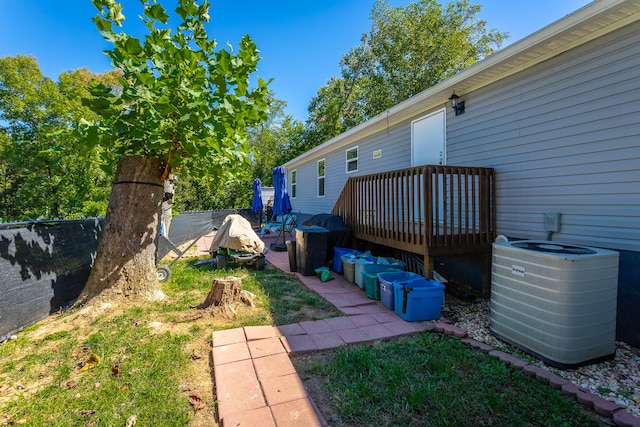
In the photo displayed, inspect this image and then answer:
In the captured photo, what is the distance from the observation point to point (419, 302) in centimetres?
359

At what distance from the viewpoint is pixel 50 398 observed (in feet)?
7.07

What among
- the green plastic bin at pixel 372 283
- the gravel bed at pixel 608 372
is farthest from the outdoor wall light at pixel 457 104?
the gravel bed at pixel 608 372

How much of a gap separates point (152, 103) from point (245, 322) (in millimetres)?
2663

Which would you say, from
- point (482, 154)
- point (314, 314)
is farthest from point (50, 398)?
point (482, 154)

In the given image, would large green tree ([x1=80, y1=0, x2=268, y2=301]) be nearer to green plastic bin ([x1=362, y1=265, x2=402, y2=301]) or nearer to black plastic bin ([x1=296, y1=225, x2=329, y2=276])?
black plastic bin ([x1=296, y1=225, x2=329, y2=276])

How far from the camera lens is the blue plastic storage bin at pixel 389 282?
157 inches

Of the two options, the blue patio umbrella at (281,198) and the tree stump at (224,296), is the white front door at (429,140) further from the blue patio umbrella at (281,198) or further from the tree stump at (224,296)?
the blue patio umbrella at (281,198)

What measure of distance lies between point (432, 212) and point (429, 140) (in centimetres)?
234

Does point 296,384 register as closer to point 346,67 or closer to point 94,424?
point 94,424

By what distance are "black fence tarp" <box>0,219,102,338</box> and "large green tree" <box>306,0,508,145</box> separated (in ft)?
59.5

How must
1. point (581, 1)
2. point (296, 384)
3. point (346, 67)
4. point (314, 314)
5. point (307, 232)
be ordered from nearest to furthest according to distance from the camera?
point (296, 384)
point (314, 314)
point (581, 1)
point (307, 232)
point (346, 67)

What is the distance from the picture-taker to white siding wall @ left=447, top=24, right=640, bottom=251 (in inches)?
124

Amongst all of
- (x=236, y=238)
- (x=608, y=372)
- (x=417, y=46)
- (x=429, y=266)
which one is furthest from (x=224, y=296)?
(x=417, y=46)

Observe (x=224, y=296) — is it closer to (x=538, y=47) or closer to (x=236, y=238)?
(x=236, y=238)
